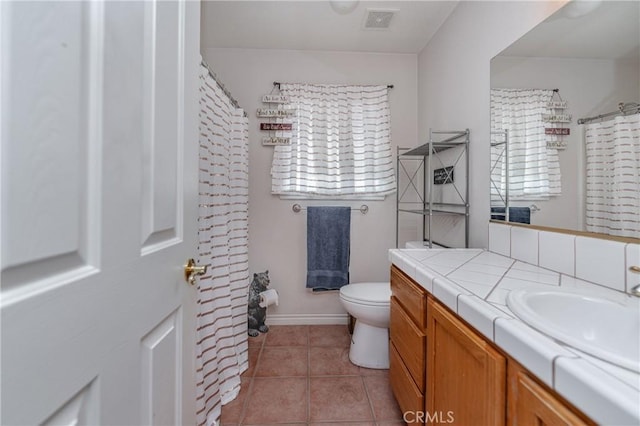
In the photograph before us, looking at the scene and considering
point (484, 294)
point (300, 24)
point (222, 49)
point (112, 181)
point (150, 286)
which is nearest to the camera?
point (112, 181)

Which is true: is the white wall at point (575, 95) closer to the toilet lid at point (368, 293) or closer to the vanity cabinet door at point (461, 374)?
the vanity cabinet door at point (461, 374)

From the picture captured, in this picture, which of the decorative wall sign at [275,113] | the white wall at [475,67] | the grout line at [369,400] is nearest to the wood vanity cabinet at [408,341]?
the grout line at [369,400]

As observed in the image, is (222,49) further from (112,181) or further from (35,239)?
(35,239)

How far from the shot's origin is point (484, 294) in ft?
2.52

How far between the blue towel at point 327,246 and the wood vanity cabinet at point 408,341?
0.83 meters

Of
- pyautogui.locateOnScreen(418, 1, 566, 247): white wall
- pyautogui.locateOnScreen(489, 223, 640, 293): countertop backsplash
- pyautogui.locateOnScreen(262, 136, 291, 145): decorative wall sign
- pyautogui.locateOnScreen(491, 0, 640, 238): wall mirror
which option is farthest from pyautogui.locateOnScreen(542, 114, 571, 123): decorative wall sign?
pyautogui.locateOnScreen(262, 136, 291, 145): decorative wall sign

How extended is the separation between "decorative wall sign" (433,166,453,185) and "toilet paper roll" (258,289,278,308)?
5.06 feet

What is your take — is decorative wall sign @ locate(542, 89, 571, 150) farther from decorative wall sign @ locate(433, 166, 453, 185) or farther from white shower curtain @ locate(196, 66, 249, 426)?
white shower curtain @ locate(196, 66, 249, 426)

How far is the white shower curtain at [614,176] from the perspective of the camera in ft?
2.66

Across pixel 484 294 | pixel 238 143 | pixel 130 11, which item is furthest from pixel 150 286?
Result: pixel 238 143

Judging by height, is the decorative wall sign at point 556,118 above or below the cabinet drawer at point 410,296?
above

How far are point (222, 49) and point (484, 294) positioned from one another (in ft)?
8.31

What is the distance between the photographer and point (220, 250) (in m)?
1.46

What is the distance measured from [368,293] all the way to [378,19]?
191 cm
